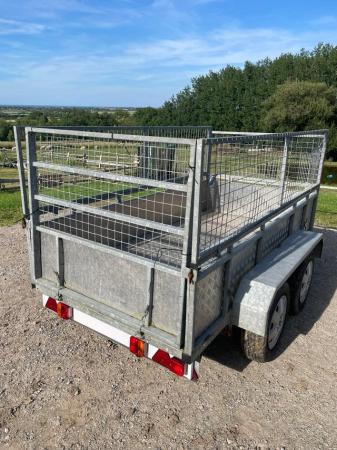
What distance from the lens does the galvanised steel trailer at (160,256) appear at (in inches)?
98.3

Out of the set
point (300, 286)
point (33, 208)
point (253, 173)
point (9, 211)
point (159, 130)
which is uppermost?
point (159, 130)

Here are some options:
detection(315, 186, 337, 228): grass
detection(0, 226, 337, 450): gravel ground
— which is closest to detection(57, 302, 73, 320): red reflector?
detection(0, 226, 337, 450): gravel ground

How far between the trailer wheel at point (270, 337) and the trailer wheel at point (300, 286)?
0.37 meters

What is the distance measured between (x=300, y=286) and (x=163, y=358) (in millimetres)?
1975

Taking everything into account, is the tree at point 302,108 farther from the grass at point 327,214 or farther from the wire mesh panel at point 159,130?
the wire mesh panel at point 159,130

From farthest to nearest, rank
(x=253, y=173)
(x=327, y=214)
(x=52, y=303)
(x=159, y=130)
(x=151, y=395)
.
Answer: (x=327, y=214)
(x=159, y=130)
(x=253, y=173)
(x=52, y=303)
(x=151, y=395)

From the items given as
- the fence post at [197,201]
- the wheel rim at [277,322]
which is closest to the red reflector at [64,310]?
the fence post at [197,201]

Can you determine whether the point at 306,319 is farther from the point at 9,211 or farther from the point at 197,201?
the point at 9,211

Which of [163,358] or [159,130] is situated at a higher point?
[159,130]

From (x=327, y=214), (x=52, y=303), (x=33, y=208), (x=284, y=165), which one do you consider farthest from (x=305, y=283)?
(x=327, y=214)

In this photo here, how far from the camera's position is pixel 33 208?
322 centimetres

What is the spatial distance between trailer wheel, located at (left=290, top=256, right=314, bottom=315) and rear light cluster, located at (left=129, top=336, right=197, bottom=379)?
5.62 ft

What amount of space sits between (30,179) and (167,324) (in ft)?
5.42

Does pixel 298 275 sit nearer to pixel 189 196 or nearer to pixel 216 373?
pixel 216 373
